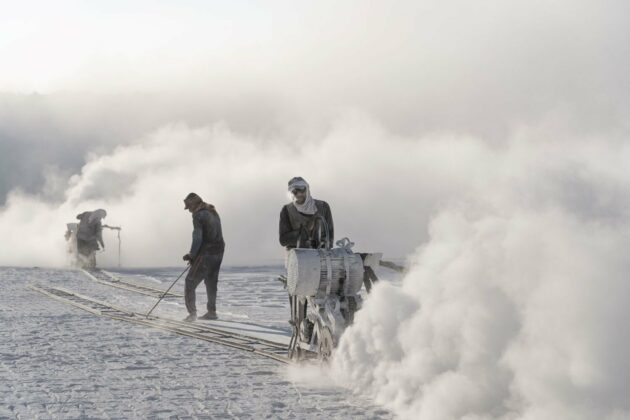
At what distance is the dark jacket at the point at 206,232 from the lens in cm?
1273

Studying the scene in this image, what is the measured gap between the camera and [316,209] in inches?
338

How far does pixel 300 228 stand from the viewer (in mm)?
8492

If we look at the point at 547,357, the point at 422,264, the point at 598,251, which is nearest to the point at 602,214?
the point at 598,251

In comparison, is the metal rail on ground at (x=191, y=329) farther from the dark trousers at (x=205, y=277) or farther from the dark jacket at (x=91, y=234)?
the dark jacket at (x=91, y=234)

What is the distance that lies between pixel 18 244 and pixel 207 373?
36.5 m

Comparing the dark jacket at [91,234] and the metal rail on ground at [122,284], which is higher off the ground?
the dark jacket at [91,234]

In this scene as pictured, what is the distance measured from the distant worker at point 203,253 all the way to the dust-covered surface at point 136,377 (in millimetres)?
590

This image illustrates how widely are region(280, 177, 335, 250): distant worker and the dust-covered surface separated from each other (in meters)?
1.30

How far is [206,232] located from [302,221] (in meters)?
4.74

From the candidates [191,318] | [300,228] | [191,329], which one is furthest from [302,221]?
[191,318]

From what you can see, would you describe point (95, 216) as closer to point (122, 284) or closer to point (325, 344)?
point (122, 284)

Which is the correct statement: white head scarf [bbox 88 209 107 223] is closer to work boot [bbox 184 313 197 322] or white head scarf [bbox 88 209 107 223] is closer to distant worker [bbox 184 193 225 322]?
distant worker [bbox 184 193 225 322]

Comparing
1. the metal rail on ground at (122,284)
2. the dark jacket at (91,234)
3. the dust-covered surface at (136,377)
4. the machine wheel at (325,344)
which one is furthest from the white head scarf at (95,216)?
the machine wheel at (325,344)

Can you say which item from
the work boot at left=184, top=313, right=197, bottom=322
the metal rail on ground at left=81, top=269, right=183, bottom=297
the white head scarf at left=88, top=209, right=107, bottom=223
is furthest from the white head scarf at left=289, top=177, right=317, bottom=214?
the white head scarf at left=88, top=209, right=107, bottom=223
